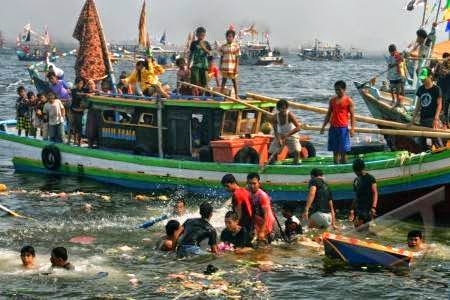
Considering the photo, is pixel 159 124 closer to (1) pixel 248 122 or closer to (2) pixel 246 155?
(1) pixel 248 122

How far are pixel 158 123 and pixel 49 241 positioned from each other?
540cm

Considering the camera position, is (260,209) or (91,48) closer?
(260,209)

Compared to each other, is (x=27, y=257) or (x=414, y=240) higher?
(x=414, y=240)

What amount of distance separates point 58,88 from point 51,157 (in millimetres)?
2441

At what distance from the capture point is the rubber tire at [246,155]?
19297 millimetres

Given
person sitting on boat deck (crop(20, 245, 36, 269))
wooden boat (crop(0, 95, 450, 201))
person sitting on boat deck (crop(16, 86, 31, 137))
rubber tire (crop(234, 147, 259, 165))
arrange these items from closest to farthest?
person sitting on boat deck (crop(20, 245, 36, 269)) → wooden boat (crop(0, 95, 450, 201)) → rubber tire (crop(234, 147, 259, 165)) → person sitting on boat deck (crop(16, 86, 31, 137))

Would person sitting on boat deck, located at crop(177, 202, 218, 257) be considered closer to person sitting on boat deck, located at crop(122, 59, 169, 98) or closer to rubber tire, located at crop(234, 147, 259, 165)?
rubber tire, located at crop(234, 147, 259, 165)

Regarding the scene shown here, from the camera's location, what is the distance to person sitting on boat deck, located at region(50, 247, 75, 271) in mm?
13336

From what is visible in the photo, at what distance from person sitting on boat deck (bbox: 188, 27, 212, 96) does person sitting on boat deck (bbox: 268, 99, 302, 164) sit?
3.60m

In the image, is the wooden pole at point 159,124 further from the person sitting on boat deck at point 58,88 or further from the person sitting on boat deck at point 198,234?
the person sitting on boat deck at point 198,234

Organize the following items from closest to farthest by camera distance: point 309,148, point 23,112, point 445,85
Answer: point 445,85
point 309,148
point 23,112

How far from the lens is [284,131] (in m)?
18.3

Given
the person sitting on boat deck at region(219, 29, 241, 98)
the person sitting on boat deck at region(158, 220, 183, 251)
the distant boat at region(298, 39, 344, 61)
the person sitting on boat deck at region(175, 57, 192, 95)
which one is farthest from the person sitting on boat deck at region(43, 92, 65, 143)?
the distant boat at region(298, 39, 344, 61)

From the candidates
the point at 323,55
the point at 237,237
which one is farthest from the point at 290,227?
the point at 323,55
